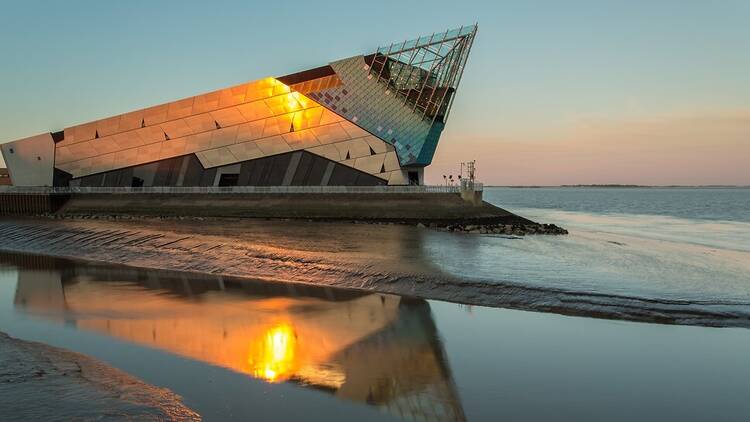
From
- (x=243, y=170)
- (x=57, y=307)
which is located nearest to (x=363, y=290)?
(x=57, y=307)

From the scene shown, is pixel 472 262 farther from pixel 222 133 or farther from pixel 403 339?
pixel 222 133

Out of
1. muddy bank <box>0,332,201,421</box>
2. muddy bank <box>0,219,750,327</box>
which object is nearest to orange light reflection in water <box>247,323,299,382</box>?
muddy bank <box>0,332,201,421</box>

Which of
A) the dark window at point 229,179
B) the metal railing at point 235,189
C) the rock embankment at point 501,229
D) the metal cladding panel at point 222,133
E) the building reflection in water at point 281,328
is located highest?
the metal cladding panel at point 222,133

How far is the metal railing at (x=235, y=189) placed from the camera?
141ft

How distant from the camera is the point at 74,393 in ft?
26.1

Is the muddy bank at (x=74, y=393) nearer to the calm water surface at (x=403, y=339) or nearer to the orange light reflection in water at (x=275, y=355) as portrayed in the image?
the calm water surface at (x=403, y=339)

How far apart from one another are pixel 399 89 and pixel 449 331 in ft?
135

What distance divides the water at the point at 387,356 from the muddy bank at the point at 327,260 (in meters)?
1.19

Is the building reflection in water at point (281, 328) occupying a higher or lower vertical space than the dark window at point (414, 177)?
lower

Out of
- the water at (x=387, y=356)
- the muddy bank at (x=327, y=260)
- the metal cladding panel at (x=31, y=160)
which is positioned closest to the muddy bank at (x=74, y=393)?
the water at (x=387, y=356)

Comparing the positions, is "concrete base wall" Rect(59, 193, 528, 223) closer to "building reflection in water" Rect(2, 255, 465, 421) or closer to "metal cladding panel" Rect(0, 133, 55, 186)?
"metal cladding panel" Rect(0, 133, 55, 186)

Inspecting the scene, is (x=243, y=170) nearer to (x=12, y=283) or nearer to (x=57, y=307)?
(x=12, y=283)

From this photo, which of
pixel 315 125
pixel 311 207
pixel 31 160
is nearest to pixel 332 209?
pixel 311 207

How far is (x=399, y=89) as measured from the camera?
5109 cm
